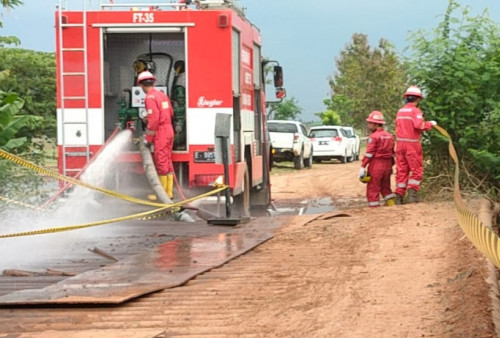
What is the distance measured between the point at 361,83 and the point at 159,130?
46046 mm

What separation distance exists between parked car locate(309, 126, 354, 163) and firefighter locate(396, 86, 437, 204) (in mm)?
26475

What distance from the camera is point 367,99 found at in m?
57.8

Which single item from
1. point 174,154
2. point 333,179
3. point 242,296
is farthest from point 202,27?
point 333,179

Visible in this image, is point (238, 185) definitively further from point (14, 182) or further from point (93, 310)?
point (93, 310)

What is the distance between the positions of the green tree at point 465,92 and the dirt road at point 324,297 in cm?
497

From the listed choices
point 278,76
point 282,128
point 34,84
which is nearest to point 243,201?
point 278,76

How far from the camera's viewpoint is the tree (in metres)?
55.4

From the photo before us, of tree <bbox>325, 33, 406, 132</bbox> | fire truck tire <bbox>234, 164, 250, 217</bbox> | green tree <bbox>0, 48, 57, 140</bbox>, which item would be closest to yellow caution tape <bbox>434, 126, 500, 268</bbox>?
fire truck tire <bbox>234, 164, 250, 217</bbox>

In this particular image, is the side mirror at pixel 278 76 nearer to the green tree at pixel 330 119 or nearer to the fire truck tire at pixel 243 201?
the fire truck tire at pixel 243 201

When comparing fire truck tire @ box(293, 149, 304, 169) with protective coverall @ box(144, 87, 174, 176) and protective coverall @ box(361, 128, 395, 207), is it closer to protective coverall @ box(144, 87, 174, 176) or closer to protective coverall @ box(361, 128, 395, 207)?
protective coverall @ box(361, 128, 395, 207)

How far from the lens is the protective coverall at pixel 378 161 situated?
15.7 m

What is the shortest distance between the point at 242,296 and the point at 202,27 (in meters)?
7.49

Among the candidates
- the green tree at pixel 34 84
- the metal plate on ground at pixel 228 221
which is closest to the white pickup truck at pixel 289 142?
the green tree at pixel 34 84

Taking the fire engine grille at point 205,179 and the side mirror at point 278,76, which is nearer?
the fire engine grille at point 205,179
